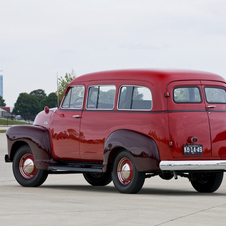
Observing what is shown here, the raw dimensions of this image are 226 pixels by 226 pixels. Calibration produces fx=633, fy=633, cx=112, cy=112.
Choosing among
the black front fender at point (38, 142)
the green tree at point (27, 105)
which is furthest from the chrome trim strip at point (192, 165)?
the green tree at point (27, 105)

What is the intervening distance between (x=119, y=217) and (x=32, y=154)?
5.25 meters

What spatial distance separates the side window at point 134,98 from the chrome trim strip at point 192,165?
105 centimetres

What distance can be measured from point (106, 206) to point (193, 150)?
2282 millimetres

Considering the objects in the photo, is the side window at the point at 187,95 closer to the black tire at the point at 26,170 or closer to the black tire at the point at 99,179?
the black tire at the point at 99,179

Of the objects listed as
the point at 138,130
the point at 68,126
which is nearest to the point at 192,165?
the point at 138,130

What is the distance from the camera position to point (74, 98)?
12297 mm

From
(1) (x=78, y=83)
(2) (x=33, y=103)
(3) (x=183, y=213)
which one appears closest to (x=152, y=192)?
(1) (x=78, y=83)

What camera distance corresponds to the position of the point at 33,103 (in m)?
150

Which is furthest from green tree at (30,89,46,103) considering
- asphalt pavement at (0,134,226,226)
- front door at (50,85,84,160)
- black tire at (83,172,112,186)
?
asphalt pavement at (0,134,226,226)

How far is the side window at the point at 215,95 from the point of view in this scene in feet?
36.2

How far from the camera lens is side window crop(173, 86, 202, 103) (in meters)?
10.7

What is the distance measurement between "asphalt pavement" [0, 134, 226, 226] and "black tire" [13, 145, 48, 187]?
0.18 m

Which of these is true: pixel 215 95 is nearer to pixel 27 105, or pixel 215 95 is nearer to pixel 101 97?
pixel 101 97

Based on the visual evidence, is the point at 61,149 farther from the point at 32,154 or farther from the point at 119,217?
the point at 119,217
